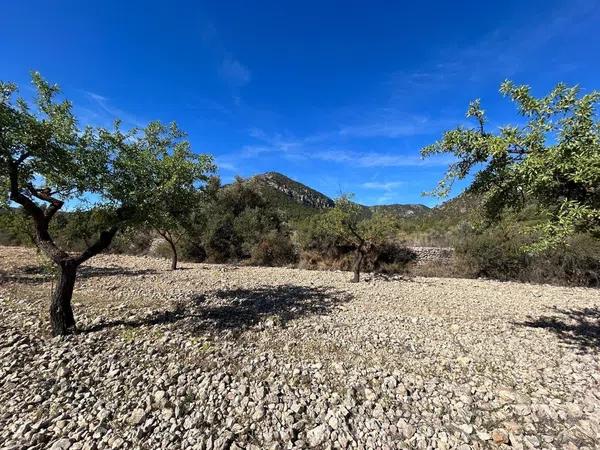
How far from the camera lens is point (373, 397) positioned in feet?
15.3

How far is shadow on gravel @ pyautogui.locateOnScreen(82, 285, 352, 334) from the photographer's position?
7.46m

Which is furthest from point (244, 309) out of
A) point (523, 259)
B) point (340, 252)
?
point (523, 259)

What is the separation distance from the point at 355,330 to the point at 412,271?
38.7 feet

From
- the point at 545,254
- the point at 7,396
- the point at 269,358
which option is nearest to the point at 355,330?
the point at 269,358

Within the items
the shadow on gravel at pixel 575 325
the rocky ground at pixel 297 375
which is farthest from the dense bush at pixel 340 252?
the rocky ground at pixel 297 375

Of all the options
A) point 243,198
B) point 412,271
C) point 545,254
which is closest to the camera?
point 545,254

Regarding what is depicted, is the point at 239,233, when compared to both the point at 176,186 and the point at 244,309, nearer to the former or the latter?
the point at 244,309

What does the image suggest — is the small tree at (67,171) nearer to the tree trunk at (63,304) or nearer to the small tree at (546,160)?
the tree trunk at (63,304)

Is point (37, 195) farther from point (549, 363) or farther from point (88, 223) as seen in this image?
point (549, 363)

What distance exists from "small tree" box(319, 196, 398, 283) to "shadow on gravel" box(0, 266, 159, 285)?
919 cm

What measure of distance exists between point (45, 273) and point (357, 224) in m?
13.5

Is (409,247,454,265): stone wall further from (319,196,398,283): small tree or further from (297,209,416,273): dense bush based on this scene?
(319,196,398,283): small tree

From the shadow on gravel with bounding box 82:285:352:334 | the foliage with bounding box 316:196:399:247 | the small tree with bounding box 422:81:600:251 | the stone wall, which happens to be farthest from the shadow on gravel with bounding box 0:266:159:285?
the stone wall

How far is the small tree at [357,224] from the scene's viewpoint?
14.4 meters
